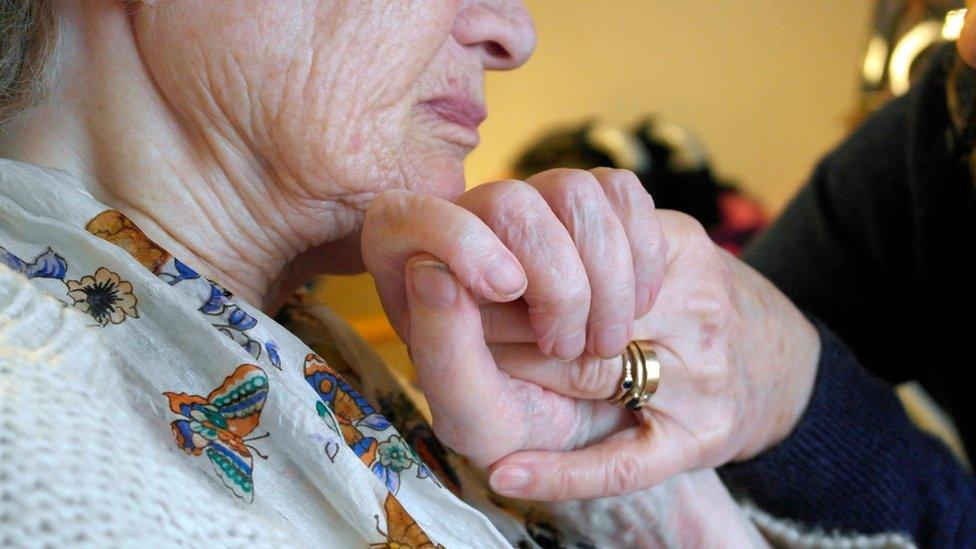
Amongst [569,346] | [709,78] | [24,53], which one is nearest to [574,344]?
[569,346]

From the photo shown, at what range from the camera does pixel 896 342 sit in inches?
51.2

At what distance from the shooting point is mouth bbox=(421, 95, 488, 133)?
30.1 inches

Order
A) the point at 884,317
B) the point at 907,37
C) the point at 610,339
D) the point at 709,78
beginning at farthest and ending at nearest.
A: the point at 709,78 < the point at 907,37 < the point at 884,317 < the point at 610,339

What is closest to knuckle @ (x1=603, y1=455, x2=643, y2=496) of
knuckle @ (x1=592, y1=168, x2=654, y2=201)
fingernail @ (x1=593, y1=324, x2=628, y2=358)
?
fingernail @ (x1=593, y1=324, x2=628, y2=358)

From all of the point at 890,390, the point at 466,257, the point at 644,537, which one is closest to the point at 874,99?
the point at 890,390

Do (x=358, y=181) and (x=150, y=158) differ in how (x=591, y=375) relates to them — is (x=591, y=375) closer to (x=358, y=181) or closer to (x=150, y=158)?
(x=358, y=181)

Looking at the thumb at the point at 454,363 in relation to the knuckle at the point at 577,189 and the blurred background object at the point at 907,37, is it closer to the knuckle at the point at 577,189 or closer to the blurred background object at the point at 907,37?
the knuckle at the point at 577,189

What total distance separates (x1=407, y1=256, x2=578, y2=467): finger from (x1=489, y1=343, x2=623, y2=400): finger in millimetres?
11

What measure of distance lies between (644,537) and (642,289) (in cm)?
27

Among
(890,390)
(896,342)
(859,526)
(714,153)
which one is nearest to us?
(859,526)

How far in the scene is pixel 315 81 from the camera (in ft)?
2.25

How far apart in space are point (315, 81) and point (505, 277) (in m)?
0.24

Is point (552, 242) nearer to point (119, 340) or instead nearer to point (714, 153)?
point (119, 340)

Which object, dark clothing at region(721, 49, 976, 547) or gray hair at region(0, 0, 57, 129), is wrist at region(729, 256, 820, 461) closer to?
dark clothing at region(721, 49, 976, 547)
